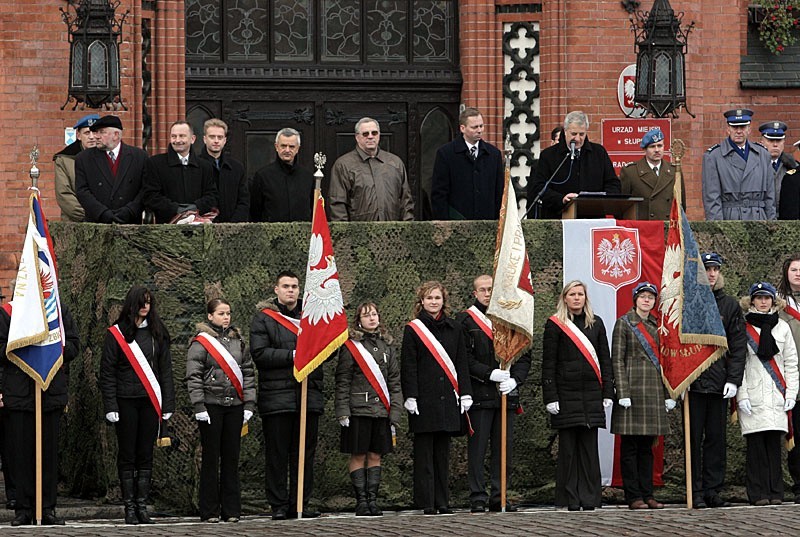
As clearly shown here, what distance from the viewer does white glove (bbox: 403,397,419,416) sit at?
15859 millimetres

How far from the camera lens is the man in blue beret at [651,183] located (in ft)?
58.9

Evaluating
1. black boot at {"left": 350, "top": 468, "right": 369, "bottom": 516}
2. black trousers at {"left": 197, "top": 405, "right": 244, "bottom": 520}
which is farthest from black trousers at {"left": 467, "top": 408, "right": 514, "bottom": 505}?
black trousers at {"left": 197, "top": 405, "right": 244, "bottom": 520}

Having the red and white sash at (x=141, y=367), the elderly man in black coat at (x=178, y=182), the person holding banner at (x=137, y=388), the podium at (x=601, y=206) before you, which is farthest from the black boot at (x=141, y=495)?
the podium at (x=601, y=206)

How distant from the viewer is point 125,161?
1684cm

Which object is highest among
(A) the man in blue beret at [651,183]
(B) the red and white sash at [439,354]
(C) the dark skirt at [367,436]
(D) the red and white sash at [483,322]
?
(A) the man in blue beret at [651,183]

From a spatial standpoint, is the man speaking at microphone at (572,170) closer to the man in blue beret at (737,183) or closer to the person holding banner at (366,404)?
the man in blue beret at (737,183)

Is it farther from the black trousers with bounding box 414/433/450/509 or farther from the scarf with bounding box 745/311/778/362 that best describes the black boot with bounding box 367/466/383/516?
the scarf with bounding box 745/311/778/362

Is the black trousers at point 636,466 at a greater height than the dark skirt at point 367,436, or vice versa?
the dark skirt at point 367,436

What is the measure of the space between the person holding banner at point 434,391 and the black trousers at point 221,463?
1.37m

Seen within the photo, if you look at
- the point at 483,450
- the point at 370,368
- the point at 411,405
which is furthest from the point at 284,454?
the point at 483,450

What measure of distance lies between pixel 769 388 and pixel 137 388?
5007 millimetres

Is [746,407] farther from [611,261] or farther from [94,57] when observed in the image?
[94,57]

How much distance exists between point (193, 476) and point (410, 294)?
2.34 m

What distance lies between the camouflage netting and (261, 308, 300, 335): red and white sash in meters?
0.78
